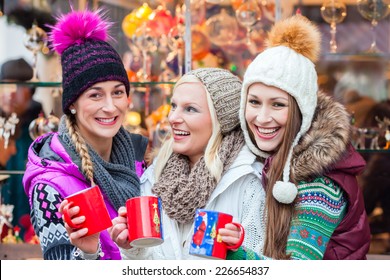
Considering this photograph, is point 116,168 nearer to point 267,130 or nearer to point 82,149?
point 82,149

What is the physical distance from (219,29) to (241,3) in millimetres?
214

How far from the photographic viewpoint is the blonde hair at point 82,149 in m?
2.90

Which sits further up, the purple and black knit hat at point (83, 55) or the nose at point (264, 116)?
the purple and black knit hat at point (83, 55)

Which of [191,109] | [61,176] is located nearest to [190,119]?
[191,109]

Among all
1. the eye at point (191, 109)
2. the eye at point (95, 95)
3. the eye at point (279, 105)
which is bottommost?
the eye at point (191, 109)

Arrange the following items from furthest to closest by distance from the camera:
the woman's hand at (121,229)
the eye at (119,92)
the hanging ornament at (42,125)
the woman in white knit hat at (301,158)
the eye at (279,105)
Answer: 1. the hanging ornament at (42,125)
2. the eye at (119,92)
3. the eye at (279,105)
4. the woman in white knit hat at (301,158)
5. the woman's hand at (121,229)

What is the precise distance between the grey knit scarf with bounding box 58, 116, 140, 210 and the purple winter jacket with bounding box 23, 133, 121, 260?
30 millimetres

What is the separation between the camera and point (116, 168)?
3.00m

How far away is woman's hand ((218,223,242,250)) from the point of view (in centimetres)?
247

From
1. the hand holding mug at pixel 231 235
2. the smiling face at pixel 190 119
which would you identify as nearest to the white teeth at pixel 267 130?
the smiling face at pixel 190 119

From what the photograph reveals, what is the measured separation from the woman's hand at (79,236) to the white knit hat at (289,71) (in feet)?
2.06

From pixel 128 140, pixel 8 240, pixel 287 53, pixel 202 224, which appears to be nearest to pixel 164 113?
pixel 8 240

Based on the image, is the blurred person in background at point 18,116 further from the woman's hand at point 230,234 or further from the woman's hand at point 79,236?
the woman's hand at point 230,234
